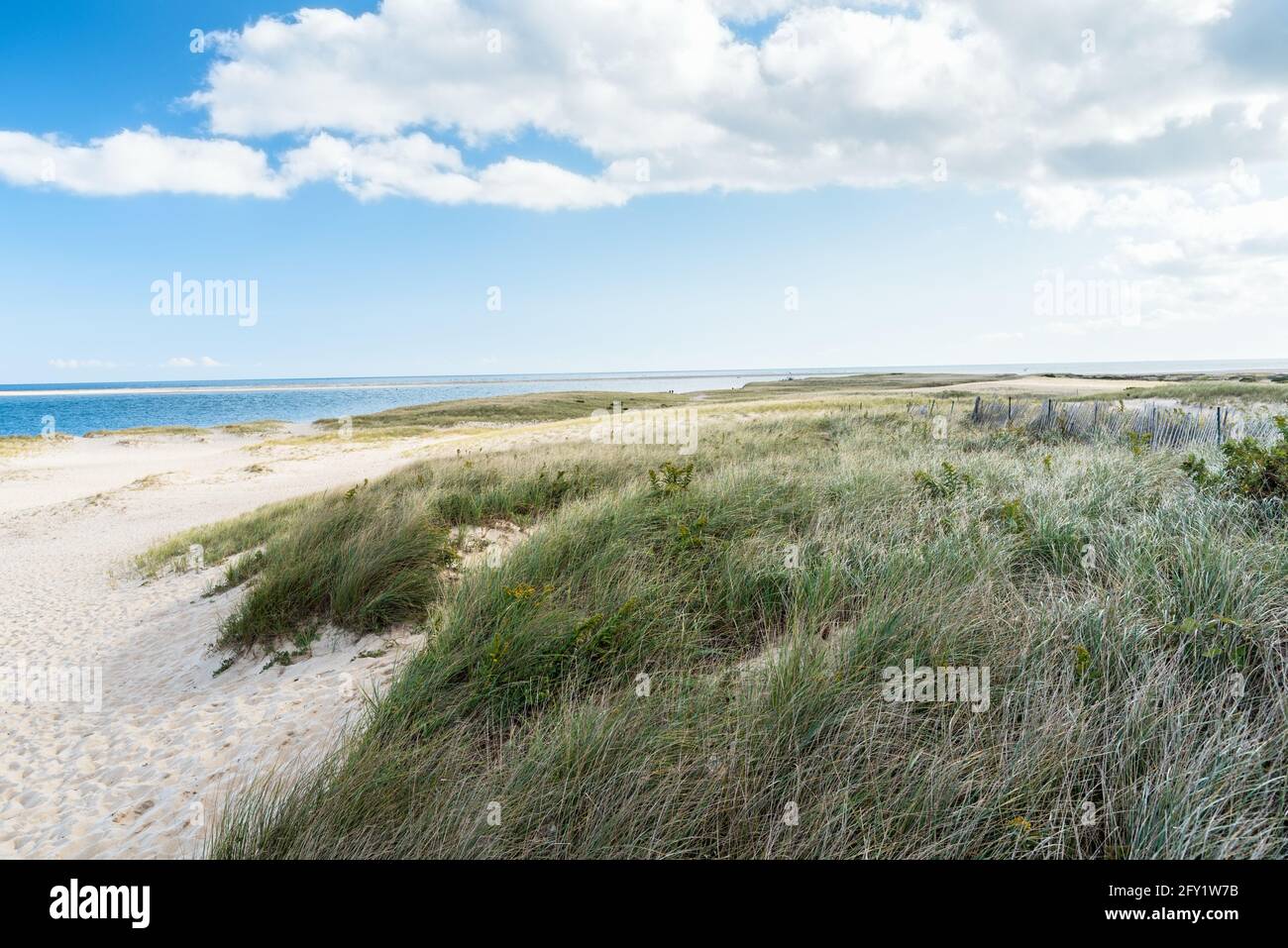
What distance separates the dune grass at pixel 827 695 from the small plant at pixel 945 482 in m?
0.54

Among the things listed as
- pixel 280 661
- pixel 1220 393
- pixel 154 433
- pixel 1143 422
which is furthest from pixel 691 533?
pixel 154 433

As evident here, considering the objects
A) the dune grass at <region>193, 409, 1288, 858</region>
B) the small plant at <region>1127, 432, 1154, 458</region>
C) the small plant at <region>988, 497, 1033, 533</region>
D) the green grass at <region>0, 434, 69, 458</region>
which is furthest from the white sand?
the green grass at <region>0, 434, 69, 458</region>

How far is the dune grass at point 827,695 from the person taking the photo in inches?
93.1

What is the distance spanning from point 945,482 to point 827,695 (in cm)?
489

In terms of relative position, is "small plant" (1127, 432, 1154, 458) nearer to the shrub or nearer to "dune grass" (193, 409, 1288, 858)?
the shrub

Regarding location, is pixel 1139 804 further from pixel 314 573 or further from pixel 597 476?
pixel 597 476

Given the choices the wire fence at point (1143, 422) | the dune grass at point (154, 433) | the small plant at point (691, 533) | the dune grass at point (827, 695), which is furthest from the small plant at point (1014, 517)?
the dune grass at point (154, 433)

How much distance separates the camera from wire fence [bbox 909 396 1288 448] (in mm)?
10296

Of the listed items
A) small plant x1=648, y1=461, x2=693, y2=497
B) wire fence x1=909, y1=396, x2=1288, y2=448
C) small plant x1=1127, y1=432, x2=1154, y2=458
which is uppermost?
wire fence x1=909, y1=396, x2=1288, y2=448

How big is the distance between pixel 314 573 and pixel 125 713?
1.87 m

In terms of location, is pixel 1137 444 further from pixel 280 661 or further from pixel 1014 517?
pixel 280 661

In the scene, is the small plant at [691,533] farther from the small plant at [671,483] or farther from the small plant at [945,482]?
the small plant at [945,482]

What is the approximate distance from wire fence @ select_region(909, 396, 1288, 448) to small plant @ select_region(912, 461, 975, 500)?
4344 millimetres

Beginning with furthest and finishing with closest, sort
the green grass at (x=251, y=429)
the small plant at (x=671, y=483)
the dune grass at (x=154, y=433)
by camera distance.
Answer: the green grass at (x=251, y=429), the dune grass at (x=154, y=433), the small plant at (x=671, y=483)
